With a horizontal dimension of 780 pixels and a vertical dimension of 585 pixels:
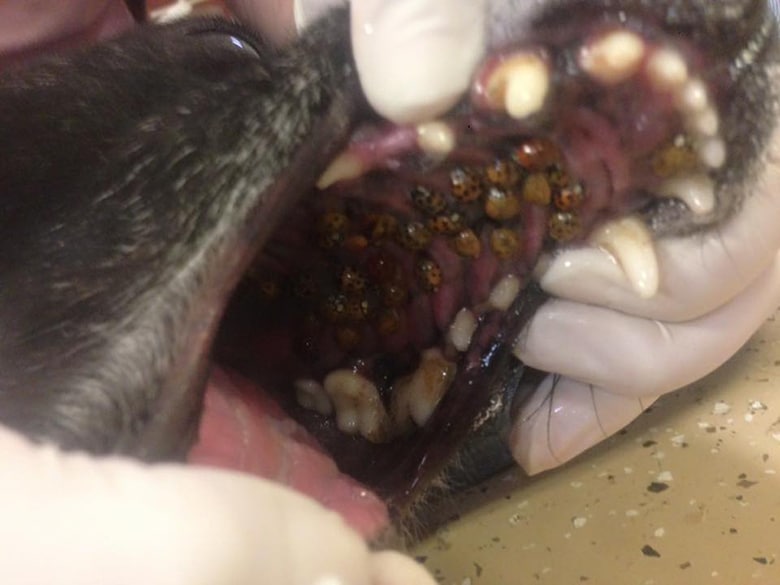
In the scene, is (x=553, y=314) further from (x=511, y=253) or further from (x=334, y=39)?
(x=334, y=39)

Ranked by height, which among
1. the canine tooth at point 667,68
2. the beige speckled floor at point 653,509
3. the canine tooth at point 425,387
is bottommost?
the beige speckled floor at point 653,509

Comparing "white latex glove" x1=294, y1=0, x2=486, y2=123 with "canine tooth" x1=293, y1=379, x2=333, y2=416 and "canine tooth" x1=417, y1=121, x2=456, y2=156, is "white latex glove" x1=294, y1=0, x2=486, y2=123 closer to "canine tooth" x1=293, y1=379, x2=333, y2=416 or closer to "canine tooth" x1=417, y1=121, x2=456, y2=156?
"canine tooth" x1=417, y1=121, x2=456, y2=156

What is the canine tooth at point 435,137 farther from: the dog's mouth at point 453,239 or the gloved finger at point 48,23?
the gloved finger at point 48,23

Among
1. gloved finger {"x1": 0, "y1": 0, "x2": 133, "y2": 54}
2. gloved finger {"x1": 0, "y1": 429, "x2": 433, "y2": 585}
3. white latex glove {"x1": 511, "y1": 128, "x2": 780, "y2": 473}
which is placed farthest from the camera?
gloved finger {"x1": 0, "y1": 0, "x2": 133, "y2": 54}


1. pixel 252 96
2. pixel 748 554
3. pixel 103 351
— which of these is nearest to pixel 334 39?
pixel 252 96

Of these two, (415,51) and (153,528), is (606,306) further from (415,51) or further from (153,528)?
(153,528)

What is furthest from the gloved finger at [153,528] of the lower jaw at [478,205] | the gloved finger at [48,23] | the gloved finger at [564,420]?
the gloved finger at [48,23]

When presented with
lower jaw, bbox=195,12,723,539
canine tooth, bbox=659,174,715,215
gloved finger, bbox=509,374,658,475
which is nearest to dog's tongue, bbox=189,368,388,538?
lower jaw, bbox=195,12,723,539
